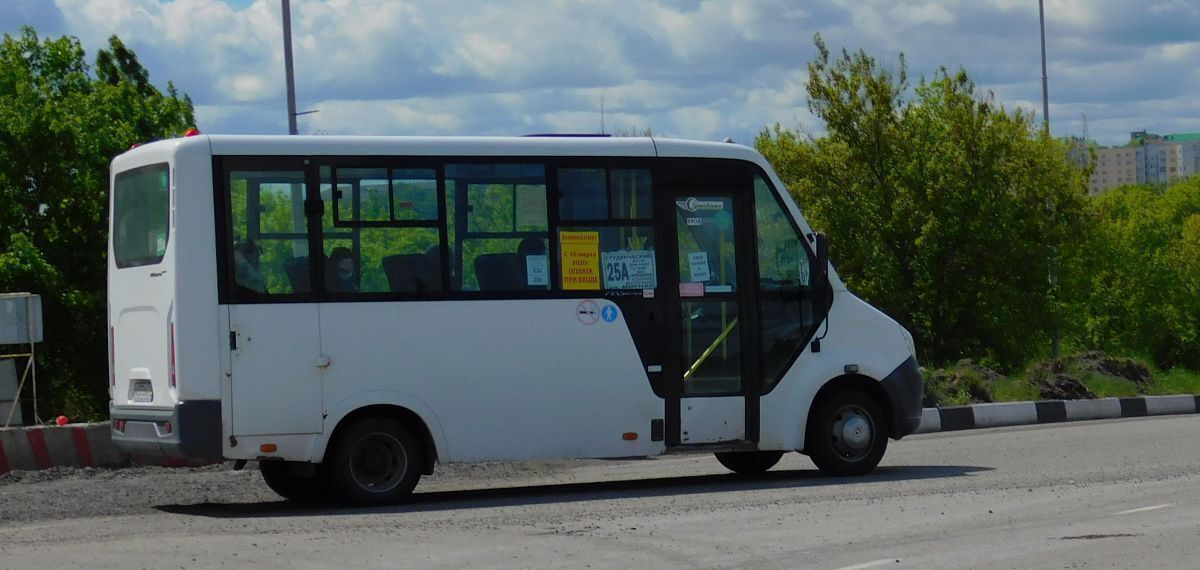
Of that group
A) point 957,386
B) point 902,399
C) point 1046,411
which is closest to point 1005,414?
point 1046,411

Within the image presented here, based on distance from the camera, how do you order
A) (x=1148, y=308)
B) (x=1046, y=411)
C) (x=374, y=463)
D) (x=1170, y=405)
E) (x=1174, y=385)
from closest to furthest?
(x=374, y=463), (x=1046, y=411), (x=1170, y=405), (x=1174, y=385), (x=1148, y=308)

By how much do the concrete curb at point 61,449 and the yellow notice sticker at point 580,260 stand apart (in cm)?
411

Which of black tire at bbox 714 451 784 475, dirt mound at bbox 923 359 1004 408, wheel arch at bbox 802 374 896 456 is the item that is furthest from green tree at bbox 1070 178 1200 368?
wheel arch at bbox 802 374 896 456

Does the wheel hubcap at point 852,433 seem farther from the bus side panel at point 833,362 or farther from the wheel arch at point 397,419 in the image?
the wheel arch at point 397,419

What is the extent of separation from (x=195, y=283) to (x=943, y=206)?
20.2 m

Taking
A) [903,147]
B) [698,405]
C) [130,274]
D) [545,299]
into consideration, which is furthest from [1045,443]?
[903,147]

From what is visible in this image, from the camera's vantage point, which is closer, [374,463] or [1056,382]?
[374,463]

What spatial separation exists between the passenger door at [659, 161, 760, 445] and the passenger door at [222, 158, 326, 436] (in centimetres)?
279

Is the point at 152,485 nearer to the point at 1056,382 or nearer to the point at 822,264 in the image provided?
the point at 822,264

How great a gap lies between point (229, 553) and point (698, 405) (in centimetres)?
457

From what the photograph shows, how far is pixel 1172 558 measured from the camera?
8.55 meters

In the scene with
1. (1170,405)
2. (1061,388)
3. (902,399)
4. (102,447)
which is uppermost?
(902,399)

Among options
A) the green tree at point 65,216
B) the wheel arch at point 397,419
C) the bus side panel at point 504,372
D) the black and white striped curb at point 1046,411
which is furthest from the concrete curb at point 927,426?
the green tree at point 65,216

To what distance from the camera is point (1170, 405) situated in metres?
A: 24.3
